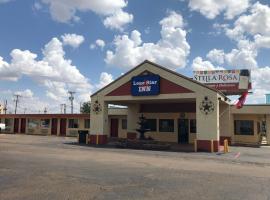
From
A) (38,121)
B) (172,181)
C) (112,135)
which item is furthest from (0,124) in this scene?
(172,181)

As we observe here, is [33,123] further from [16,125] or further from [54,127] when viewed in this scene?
[54,127]

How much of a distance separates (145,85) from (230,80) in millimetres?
17022

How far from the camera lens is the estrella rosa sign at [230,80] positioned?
39.2 meters

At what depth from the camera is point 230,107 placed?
32.1m

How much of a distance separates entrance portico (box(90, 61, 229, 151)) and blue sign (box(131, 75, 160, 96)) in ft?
0.27

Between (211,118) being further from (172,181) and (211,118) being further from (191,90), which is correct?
(172,181)

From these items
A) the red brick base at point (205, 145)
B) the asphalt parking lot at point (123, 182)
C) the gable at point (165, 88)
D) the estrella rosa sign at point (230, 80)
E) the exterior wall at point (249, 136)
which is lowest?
the asphalt parking lot at point (123, 182)

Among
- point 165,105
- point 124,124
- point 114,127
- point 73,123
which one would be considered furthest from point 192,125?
point 73,123

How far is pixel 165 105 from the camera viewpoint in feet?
110

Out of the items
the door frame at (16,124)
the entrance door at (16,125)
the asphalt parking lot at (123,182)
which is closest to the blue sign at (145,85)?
the asphalt parking lot at (123,182)

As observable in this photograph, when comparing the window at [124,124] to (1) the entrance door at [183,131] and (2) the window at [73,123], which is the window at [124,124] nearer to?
(2) the window at [73,123]

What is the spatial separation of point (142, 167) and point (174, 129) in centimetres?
1970

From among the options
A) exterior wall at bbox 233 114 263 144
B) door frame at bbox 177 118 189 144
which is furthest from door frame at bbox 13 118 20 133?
exterior wall at bbox 233 114 263 144

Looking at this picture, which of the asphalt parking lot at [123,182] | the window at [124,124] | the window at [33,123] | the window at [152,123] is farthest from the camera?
the window at [33,123]
